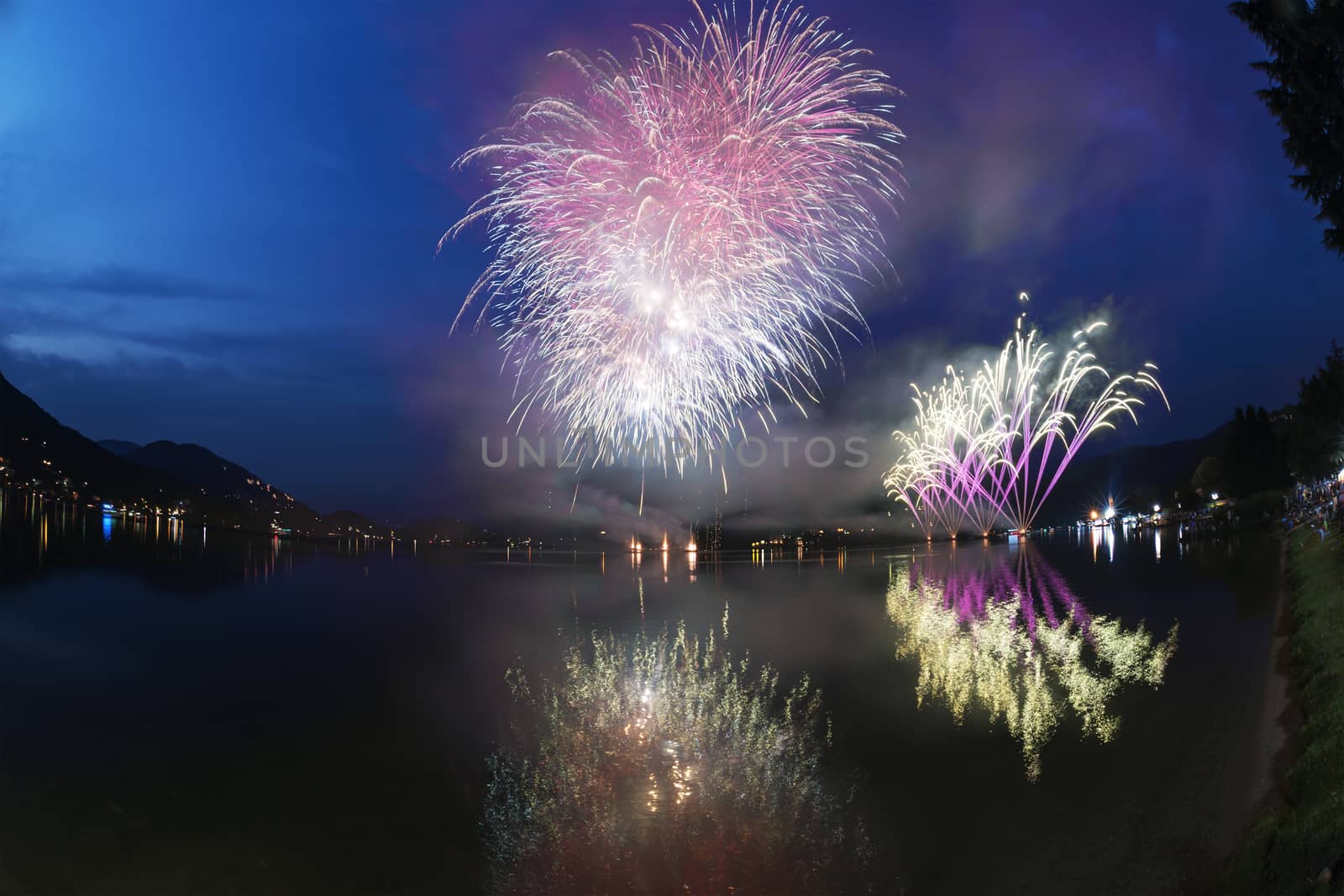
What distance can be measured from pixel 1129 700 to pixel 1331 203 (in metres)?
9.86

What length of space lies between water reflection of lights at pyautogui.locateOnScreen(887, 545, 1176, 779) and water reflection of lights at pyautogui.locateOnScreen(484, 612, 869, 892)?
2985mm

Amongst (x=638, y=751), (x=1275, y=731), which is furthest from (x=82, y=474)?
(x=1275, y=731)

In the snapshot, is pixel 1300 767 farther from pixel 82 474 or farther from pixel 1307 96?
pixel 82 474

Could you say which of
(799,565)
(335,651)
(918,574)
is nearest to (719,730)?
(335,651)

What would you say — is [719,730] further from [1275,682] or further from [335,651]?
[335,651]

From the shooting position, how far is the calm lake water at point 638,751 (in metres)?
7.86

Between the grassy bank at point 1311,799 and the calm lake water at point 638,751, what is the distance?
0.50 metres

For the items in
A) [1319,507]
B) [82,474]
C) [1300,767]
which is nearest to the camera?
[1300,767]

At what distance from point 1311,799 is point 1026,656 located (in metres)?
8.85

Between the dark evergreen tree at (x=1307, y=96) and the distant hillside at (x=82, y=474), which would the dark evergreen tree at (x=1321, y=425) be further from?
the distant hillside at (x=82, y=474)

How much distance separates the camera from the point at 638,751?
36.1ft

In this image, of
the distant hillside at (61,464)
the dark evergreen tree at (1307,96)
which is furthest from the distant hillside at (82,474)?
the dark evergreen tree at (1307,96)

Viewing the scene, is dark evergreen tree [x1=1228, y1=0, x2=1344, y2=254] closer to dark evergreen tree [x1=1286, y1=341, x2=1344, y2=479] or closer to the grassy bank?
the grassy bank

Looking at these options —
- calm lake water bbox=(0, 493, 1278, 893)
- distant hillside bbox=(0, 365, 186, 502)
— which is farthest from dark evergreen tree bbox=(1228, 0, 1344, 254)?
distant hillside bbox=(0, 365, 186, 502)
